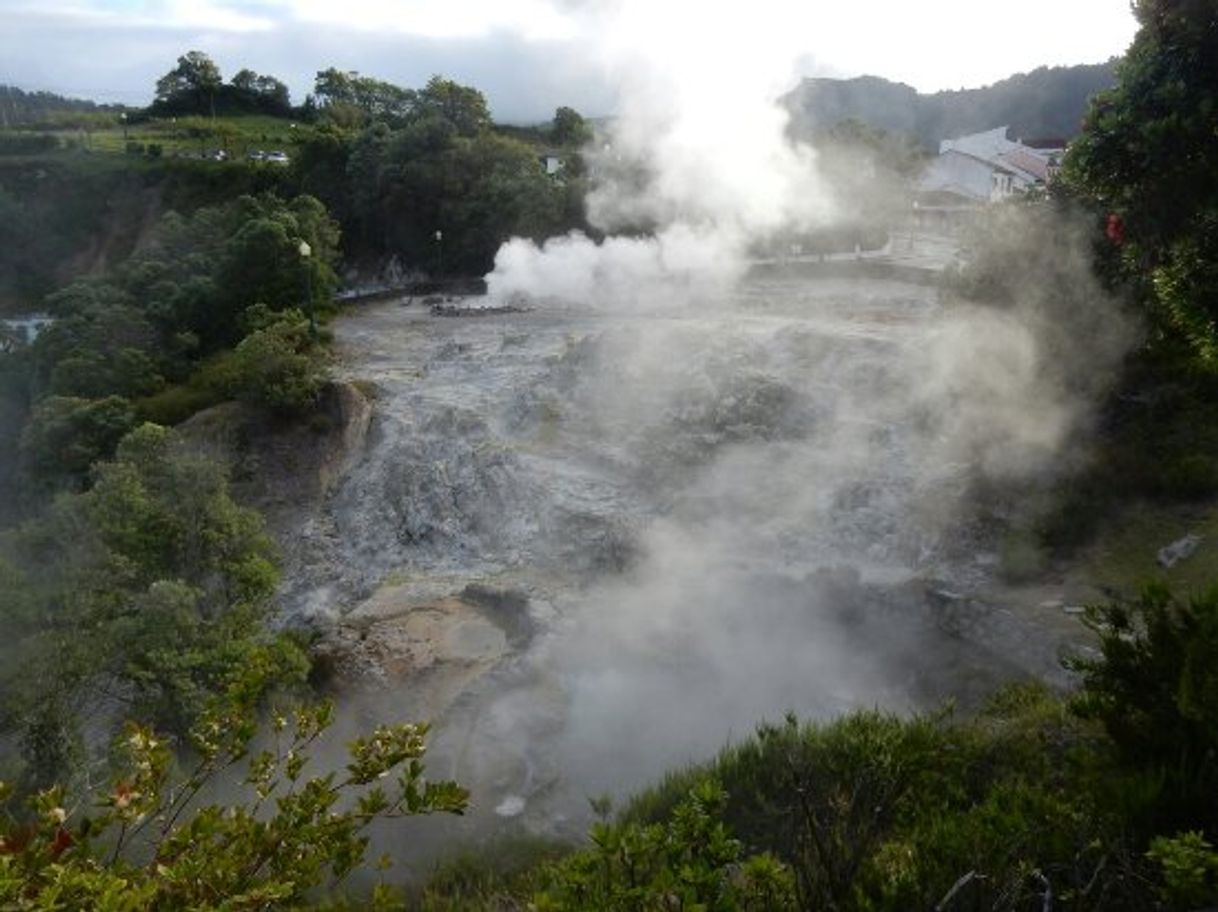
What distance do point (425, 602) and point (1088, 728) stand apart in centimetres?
776

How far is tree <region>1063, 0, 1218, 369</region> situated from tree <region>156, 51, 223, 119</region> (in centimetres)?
5409

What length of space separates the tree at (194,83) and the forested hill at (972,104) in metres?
33.1

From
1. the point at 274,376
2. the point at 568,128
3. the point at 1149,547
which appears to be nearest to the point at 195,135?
the point at 568,128

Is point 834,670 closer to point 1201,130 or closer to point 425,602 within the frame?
point 425,602

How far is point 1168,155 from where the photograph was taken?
21.9 ft

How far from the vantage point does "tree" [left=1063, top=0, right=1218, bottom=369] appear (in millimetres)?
6449

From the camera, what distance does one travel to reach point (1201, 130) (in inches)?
254

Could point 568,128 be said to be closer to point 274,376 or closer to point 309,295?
point 309,295

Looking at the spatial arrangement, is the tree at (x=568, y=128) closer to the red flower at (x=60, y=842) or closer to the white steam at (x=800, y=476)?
the white steam at (x=800, y=476)

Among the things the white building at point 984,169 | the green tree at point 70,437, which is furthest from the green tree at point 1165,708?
the white building at point 984,169

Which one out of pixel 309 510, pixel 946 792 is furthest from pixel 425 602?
pixel 946 792

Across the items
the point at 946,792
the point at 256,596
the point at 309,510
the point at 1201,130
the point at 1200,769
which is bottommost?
the point at 309,510

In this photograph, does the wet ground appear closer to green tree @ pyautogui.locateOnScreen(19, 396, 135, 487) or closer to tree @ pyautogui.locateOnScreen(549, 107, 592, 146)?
green tree @ pyautogui.locateOnScreen(19, 396, 135, 487)

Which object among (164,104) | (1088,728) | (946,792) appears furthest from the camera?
(164,104)
